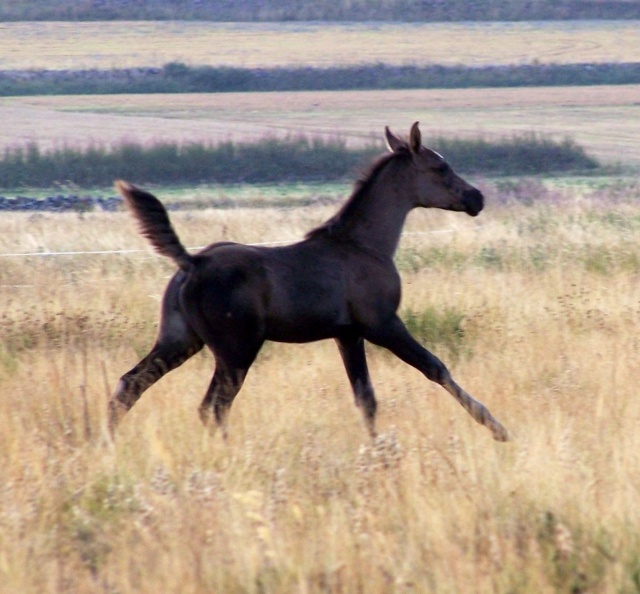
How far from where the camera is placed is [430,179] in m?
7.27

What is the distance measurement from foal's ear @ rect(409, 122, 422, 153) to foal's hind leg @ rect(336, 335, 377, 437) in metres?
1.25

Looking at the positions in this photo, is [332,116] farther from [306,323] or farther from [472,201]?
[306,323]

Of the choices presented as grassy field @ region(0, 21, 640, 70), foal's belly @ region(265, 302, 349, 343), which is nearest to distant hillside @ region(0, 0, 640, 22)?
grassy field @ region(0, 21, 640, 70)

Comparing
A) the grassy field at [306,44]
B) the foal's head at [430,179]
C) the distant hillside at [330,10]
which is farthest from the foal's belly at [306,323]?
the distant hillside at [330,10]

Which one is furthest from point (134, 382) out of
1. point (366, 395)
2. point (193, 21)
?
point (193, 21)

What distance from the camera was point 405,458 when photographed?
5422 mm

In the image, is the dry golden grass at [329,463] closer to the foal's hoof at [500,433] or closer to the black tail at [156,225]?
the foal's hoof at [500,433]

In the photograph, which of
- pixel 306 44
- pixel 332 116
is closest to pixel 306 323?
pixel 332 116

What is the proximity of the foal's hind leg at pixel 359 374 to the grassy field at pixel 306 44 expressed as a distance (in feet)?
161

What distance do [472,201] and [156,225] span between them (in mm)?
2120

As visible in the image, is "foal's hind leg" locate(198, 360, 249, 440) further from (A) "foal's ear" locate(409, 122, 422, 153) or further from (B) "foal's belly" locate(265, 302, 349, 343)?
(A) "foal's ear" locate(409, 122, 422, 153)

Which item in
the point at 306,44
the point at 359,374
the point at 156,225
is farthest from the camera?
the point at 306,44

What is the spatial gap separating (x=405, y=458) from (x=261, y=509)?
907 mm

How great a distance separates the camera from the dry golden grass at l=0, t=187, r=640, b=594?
4.22 metres
